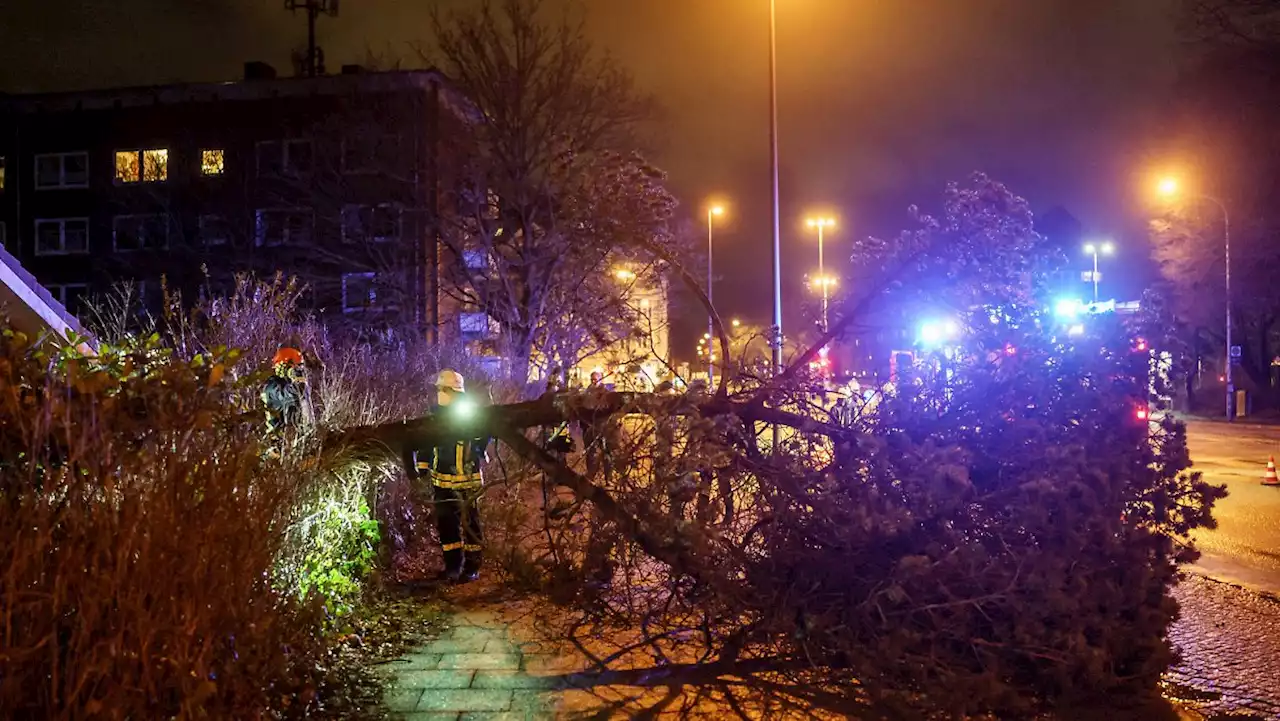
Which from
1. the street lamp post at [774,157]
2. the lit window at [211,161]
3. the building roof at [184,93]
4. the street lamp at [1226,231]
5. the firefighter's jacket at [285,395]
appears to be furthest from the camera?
the lit window at [211,161]

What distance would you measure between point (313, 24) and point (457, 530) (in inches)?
1287

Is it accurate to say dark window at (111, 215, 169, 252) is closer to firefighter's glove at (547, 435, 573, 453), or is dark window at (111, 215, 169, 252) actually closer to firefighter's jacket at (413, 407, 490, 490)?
firefighter's jacket at (413, 407, 490, 490)

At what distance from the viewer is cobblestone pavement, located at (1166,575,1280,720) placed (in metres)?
4.47

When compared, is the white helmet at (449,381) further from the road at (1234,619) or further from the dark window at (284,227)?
the dark window at (284,227)

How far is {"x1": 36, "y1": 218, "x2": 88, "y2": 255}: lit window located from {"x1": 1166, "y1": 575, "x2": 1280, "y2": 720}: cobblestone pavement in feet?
129

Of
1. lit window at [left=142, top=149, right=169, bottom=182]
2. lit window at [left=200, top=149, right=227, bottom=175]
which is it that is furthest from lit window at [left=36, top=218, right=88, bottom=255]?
lit window at [left=200, top=149, right=227, bottom=175]

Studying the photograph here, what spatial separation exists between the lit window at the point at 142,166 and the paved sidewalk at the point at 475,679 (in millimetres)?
33359

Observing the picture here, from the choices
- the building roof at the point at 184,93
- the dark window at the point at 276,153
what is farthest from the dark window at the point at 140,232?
the building roof at the point at 184,93

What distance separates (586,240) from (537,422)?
11.1 metres

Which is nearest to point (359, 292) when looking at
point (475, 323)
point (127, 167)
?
point (475, 323)

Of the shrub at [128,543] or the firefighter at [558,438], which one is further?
the firefighter at [558,438]

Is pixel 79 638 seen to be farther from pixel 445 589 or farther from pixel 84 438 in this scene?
pixel 445 589

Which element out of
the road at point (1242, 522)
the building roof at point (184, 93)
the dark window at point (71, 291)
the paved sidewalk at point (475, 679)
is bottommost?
the road at point (1242, 522)

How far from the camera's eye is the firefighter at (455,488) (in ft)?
20.2
